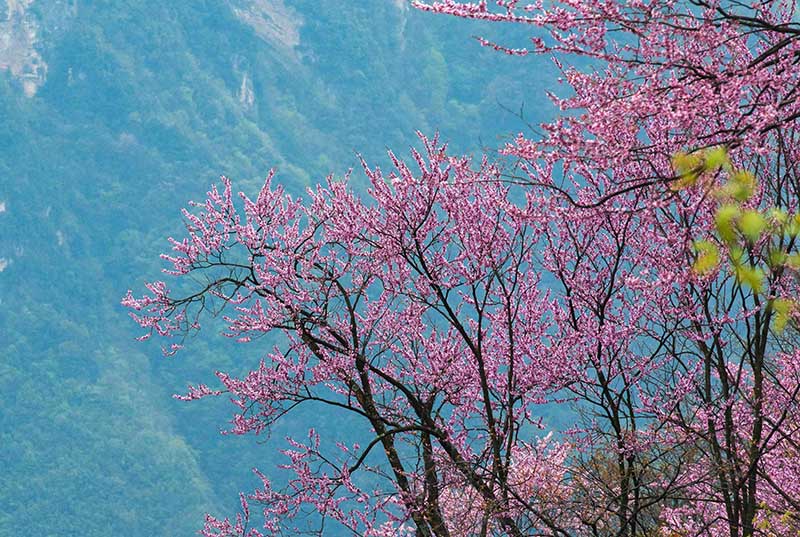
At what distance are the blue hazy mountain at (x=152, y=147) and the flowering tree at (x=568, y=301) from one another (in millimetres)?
102517

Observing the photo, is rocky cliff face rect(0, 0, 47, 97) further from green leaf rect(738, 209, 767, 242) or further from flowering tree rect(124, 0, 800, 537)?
green leaf rect(738, 209, 767, 242)

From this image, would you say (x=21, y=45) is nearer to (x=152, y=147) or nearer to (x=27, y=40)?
(x=27, y=40)

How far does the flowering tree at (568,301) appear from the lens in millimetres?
4789

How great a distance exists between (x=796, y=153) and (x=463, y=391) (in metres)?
3.88

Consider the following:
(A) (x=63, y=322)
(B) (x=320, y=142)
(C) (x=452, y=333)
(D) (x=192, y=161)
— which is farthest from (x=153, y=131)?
(C) (x=452, y=333)

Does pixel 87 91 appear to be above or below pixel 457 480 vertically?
above

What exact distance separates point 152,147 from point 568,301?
530 feet

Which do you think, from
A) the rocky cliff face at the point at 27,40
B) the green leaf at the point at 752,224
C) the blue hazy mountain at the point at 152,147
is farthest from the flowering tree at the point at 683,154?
the rocky cliff face at the point at 27,40

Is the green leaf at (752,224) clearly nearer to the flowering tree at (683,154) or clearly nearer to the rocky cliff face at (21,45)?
the flowering tree at (683,154)

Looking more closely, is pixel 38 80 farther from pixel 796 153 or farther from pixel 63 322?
pixel 796 153

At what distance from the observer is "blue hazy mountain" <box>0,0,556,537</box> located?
116375 mm

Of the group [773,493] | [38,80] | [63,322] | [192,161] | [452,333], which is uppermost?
[38,80]

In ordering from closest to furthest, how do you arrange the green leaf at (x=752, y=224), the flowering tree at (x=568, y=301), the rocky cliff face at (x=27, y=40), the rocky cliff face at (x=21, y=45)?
the green leaf at (x=752, y=224), the flowering tree at (x=568, y=301), the rocky cliff face at (x=21, y=45), the rocky cliff face at (x=27, y=40)

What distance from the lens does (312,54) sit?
179 m
